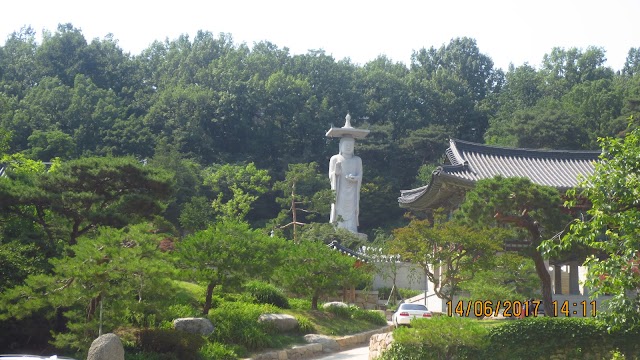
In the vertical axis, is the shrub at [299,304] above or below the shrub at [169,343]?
above

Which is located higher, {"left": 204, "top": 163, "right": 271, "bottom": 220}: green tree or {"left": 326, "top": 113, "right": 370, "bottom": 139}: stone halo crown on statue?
{"left": 326, "top": 113, "right": 370, "bottom": 139}: stone halo crown on statue

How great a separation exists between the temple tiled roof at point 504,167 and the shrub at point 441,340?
13.1 m

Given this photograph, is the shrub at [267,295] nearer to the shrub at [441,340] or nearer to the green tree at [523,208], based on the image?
the green tree at [523,208]

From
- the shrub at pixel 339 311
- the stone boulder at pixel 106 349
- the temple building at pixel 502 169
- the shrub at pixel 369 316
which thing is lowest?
the shrub at pixel 369 316

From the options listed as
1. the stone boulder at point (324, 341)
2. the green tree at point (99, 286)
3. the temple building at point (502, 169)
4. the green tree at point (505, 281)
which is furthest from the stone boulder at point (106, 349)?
the temple building at point (502, 169)

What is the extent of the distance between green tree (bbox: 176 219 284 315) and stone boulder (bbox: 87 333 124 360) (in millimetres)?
5912

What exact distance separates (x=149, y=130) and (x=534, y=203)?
35718mm

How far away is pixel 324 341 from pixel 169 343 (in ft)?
16.4

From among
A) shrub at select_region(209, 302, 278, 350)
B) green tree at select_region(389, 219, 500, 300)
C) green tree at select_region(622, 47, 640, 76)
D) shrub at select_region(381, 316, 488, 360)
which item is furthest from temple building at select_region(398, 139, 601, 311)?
green tree at select_region(622, 47, 640, 76)

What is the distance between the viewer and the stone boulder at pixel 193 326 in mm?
18328

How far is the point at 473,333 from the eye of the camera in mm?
16266

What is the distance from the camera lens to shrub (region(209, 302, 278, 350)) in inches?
733

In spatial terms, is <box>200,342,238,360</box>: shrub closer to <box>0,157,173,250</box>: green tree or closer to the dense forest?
<box>0,157,173,250</box>: green tree

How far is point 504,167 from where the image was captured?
105 ft
